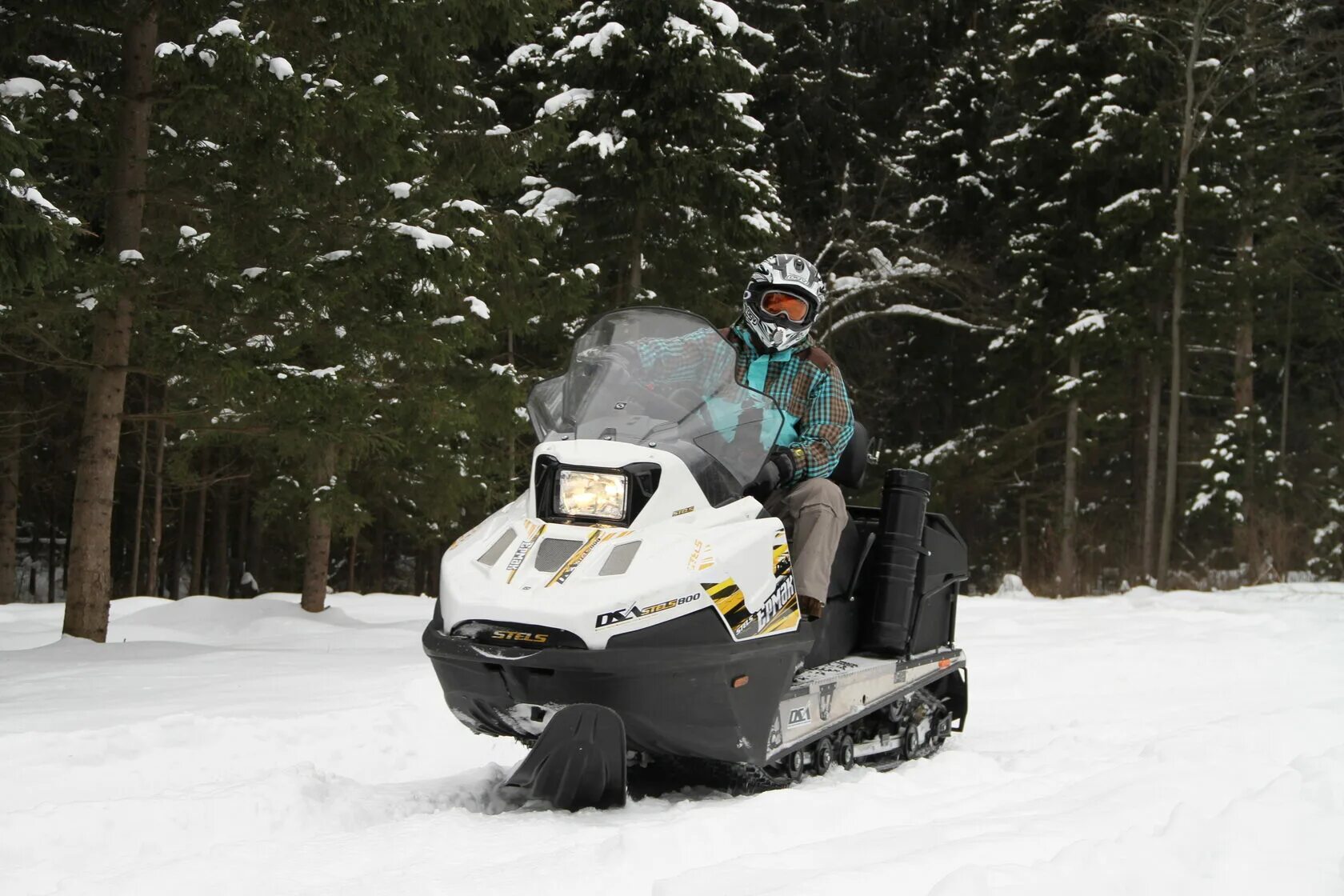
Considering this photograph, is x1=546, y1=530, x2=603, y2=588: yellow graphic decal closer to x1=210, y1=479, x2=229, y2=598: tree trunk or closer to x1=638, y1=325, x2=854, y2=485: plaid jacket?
x1=638, y1=325, x2=854, y2=485: plaid jacket

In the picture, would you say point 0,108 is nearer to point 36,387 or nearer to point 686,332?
point 686,332

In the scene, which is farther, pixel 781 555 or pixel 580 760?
pixel 781 555

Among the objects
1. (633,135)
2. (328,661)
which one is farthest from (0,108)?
(633,135)

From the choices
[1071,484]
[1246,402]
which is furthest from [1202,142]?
[1071,484]

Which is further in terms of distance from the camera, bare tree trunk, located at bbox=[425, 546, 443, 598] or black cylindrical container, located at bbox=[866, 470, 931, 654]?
bare tree trunk, located at bbox=[425, 546, 443, 598]

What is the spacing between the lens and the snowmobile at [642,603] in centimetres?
368

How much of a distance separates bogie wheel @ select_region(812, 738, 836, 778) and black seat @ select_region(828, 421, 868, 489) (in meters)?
1.09

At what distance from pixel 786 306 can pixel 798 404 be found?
15.8 inches

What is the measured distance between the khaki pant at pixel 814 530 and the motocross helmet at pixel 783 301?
2.37 feet

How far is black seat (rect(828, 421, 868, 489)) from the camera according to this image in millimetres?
5109

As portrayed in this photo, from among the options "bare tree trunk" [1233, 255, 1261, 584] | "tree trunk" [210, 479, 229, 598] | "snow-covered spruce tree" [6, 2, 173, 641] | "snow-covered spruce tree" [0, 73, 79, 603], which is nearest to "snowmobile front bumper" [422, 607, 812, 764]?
"snow-covered spruce tree" [0, 73, 79, 603]

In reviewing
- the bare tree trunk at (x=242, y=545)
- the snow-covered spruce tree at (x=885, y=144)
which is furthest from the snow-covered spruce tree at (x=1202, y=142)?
the bare tree trunk at (x=242, y=545)

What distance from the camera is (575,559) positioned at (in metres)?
3.79

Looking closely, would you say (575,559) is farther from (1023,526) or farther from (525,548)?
(1023,526)
